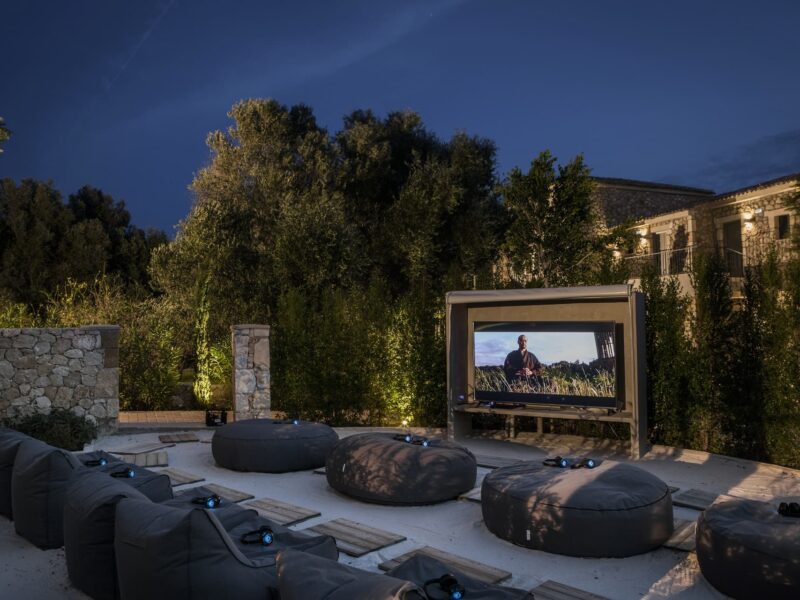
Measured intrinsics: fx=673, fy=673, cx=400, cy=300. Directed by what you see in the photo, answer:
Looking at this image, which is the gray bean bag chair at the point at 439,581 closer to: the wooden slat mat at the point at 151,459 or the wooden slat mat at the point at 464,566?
the wooden slat mat at the point at 464,566

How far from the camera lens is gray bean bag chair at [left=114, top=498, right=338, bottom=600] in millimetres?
3475

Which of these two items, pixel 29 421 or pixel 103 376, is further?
pixel 103 376

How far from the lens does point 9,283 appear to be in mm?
19812

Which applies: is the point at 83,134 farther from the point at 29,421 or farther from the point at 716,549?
the point at 716,549

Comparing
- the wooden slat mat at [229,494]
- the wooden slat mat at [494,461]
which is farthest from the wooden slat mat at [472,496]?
Answer: the wooden slat mat at [229,494]

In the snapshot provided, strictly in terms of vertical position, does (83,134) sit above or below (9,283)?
above

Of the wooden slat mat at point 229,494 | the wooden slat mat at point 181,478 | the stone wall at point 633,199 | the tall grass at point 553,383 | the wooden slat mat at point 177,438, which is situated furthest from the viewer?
the stone wall at point 633,199

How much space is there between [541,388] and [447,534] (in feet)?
13.4

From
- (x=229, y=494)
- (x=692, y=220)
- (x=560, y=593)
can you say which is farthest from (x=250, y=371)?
(x=692, y=220)

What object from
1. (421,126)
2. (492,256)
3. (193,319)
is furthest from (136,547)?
(421,126)

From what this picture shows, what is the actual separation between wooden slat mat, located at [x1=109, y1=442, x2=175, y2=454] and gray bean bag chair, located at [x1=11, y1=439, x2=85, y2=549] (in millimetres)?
3538

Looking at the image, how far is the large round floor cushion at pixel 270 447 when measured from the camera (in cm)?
782

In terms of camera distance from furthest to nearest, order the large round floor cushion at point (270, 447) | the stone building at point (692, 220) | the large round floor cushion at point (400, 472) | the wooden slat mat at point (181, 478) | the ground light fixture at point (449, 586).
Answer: the stone building at point (692, 220)
the large round floor cushion at point (270, 447)
the wooden slat mat at point (181, 478)
the large round floor cushion at point (400, 472)
the ground light fixture at point (449, 586)

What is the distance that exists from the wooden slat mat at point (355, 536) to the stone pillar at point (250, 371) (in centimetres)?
515
